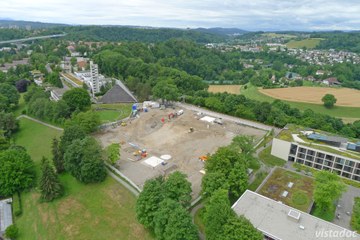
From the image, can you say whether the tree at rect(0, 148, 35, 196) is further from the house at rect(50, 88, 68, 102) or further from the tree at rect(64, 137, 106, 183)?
the house at rect(50, 88, 68, 102)

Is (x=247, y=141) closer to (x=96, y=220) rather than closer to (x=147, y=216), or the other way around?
(x=147, y=216)

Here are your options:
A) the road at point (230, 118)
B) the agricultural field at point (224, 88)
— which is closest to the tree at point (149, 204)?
the road at point (230, 118)

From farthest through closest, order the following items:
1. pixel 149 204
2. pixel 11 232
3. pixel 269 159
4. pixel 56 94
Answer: pixel 56 94
pixel 269 159
pixel 11 232
pixel 149 204

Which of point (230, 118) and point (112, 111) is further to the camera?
point (112, 111)

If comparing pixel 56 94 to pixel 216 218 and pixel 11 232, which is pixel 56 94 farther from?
pixel 216 218

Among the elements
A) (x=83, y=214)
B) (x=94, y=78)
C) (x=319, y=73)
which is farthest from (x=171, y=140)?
(x=319, y=73)

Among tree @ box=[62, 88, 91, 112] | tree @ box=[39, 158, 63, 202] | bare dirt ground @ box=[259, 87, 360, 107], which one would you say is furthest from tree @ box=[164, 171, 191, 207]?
bare dirt ground @ box=[259, 87, 360, 107]

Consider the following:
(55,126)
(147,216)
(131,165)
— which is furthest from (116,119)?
(147,216)
